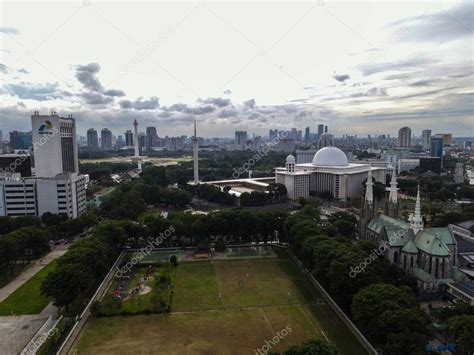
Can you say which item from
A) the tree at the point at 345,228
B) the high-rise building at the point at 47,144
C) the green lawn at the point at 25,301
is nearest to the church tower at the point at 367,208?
the tree at the point at 345,228

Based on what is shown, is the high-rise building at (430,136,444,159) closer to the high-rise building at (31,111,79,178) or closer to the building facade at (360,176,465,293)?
the building facade at (360,176,465,293)

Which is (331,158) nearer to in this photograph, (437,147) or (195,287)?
(195,287)

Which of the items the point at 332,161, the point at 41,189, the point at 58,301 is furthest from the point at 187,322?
the point at 332,161

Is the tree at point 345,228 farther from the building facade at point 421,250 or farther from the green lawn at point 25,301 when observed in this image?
the green lawn at point 25,301

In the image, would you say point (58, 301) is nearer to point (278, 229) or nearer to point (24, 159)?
point (278, 229)

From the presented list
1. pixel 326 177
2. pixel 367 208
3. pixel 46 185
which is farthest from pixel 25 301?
pixel 326 177

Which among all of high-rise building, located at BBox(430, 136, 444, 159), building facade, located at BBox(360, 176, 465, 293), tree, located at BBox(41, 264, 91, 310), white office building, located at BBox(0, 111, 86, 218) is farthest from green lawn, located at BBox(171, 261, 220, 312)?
high-rise building, located at BBox(430, 136, 444, 159)
